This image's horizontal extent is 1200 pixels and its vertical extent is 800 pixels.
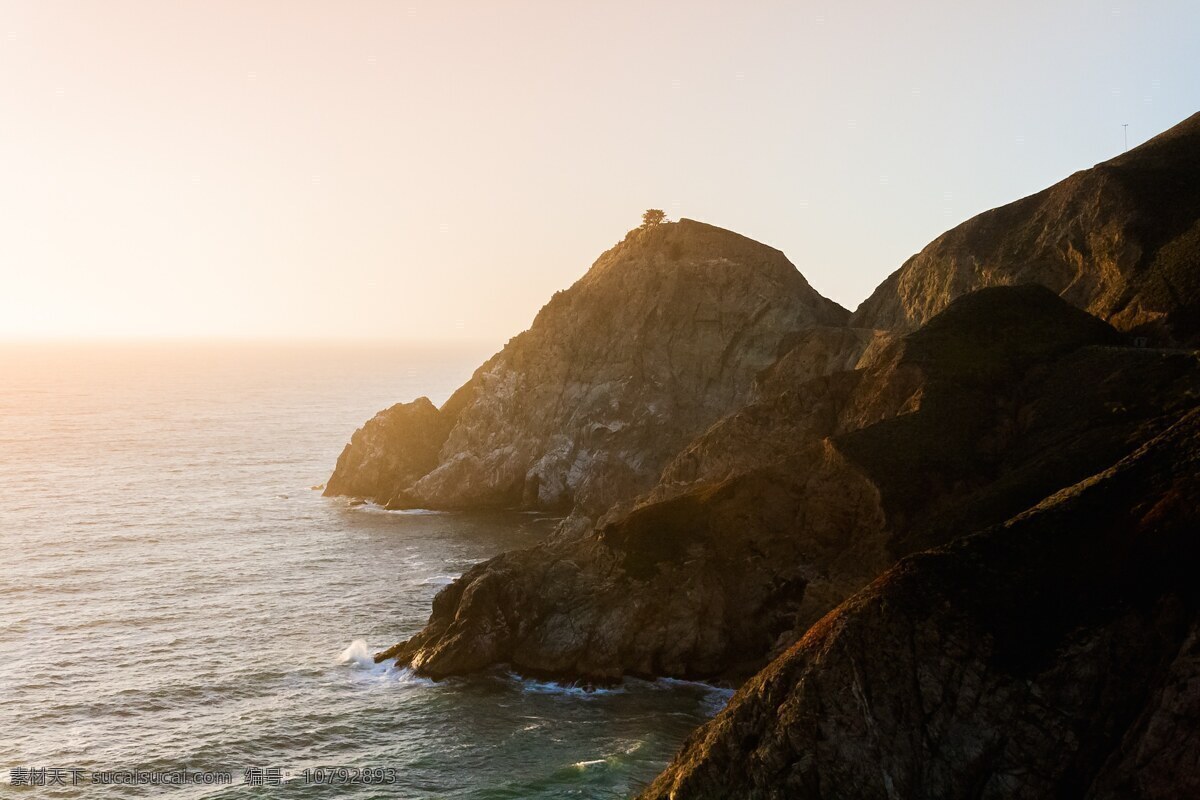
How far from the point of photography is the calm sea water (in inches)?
1834

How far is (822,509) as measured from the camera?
54344 millimetres

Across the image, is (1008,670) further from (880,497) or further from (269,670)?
(269,670)

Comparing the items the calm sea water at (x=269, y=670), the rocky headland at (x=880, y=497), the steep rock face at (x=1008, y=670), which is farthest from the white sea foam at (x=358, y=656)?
the steep rock face at (x=1008, y=670)

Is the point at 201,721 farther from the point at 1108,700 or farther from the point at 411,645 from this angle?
the point at 1108,700

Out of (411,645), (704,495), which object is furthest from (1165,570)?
(411,645)

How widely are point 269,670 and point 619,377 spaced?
6163cm

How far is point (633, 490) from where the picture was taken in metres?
104

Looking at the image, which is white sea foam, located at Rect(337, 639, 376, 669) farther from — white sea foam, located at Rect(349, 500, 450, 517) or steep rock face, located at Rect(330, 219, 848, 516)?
white sea foam, located at Rect(349, 500, 450, 517)

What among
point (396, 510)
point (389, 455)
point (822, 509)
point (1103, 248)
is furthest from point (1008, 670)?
point (389, 455)

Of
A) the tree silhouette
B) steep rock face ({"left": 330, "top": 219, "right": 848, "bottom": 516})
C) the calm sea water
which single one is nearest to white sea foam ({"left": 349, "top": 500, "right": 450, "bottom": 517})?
steep rock face ({"left": 330, "top": 219, "right": 848, "bottom": 516})

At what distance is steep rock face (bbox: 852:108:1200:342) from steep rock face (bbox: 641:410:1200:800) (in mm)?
27570

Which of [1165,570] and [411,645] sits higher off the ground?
[1165,570]

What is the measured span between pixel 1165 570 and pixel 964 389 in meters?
25.6

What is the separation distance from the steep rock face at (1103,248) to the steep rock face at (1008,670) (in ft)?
90.5
